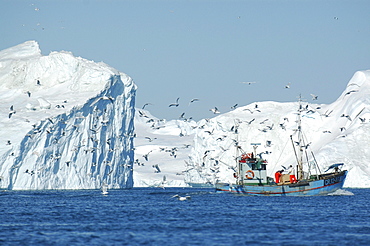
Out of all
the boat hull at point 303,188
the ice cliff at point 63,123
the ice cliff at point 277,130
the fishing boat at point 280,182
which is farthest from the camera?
the ice cliff at point 277,130

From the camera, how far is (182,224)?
→ 42.2 m

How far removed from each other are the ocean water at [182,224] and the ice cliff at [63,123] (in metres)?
22.2

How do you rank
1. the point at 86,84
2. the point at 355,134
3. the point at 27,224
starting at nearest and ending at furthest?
the point at 27,224 < the point at 86,84 < the point at 355,134

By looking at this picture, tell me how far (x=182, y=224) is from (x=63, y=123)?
5124 cm

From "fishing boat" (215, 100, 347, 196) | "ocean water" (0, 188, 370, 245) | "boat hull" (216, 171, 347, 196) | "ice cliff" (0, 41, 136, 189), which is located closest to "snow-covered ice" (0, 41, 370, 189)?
"ice cliff" (0, 41, 136, 189)

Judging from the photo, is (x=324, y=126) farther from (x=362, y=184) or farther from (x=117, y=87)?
(x=117, y=87)

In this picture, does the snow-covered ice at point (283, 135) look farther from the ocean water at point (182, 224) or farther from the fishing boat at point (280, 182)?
the ocean water at point (182, 224)

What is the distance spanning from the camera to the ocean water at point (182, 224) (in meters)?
34.2

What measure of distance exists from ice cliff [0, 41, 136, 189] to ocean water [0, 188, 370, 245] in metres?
22.2

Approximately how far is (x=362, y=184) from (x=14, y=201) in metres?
68.1

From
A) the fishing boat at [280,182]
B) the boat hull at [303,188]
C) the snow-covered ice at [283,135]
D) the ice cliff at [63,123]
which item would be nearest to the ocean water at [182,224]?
the boat hull at [303,188]

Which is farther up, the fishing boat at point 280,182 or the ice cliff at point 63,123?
the ice cliff at point 63,123

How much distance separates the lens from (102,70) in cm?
10406

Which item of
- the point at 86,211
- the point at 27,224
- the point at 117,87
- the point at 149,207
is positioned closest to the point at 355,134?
the point at 117,87
